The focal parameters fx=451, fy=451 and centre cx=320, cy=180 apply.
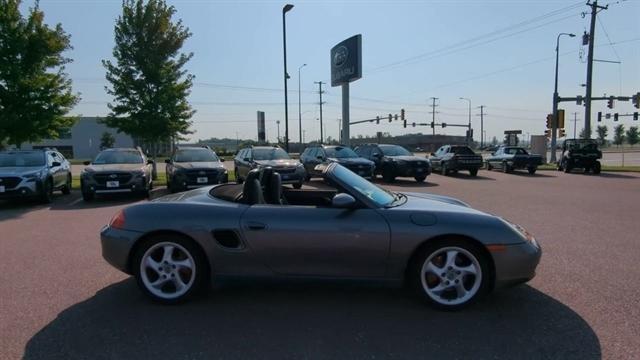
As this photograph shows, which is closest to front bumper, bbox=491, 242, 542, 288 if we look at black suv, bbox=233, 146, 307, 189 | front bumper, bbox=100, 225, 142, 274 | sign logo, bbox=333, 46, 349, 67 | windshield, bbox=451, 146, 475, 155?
front bumper, bbox=100, 225, 142, 274

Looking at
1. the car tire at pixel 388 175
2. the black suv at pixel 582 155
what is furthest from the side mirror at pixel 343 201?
the black suv at pixel 582 155

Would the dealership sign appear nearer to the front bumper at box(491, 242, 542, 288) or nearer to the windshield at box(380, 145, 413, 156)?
the windshield at box(380, 145, 413, 156)

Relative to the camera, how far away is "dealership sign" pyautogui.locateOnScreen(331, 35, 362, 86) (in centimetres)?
3206

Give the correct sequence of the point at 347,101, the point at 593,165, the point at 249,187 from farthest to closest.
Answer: the point at 347,101, the point at 593,165, the point at 249,187

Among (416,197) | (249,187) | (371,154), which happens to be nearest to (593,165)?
(371,154)

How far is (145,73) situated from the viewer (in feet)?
60.4

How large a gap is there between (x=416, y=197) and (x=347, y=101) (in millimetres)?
29138

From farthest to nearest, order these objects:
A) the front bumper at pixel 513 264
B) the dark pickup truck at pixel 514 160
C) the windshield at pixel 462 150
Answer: the dark pickup truck at pixel 514 160, the windshield at pixel 462 150, the front bumper at pixel 513 264

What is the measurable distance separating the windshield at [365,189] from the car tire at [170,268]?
4.86 ft

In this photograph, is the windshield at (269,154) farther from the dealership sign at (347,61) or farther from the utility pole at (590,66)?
the utility pole at (590,66)

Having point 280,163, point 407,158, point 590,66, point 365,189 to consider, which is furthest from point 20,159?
point 590,66

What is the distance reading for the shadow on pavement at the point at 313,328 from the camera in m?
3.21

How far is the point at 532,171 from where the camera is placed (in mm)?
23734

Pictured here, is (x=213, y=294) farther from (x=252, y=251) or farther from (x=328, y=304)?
(x=328, y=304)
